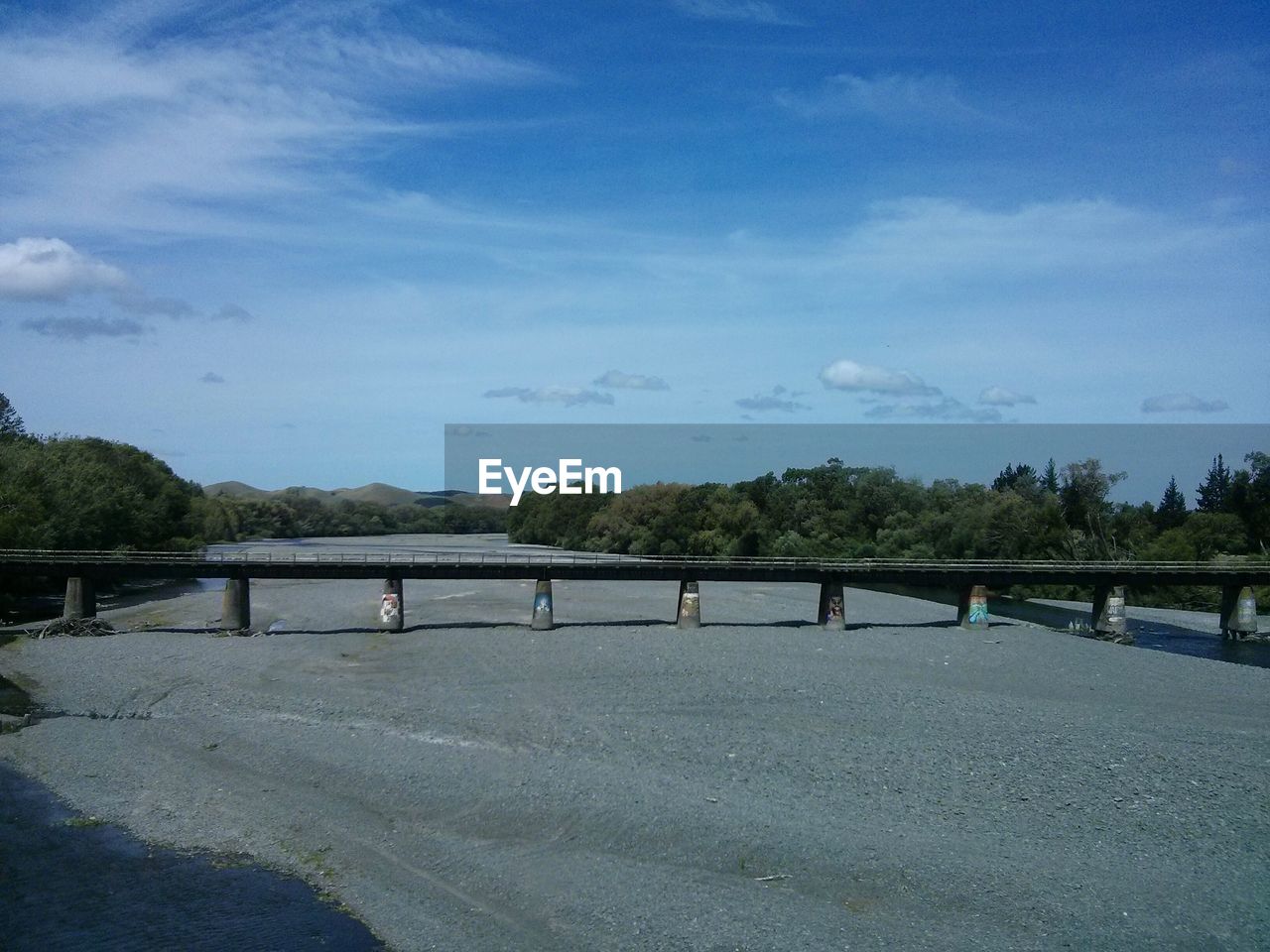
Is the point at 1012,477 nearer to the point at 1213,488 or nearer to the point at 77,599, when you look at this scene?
the point at 1213,488

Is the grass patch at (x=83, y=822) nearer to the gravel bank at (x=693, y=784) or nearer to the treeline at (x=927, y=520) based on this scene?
the gravel bank at (x=693, y=784)

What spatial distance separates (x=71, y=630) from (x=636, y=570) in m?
24.5

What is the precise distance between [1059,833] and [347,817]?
43.5 ft

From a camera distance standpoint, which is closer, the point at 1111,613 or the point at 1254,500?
the point at 1111,613

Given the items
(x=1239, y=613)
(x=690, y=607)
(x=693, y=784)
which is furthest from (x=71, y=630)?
(x=1239, y=613)

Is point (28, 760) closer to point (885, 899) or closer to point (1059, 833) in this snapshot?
→ point (885, 899)

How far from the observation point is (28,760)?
23.3 m

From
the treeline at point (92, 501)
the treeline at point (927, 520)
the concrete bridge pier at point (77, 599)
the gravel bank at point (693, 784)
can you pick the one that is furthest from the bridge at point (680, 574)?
the treeline at point (927, 520)

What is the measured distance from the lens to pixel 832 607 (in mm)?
49094

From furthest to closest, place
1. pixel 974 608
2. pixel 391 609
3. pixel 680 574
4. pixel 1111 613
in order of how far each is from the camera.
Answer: pixel 1111 613, pixel 974 608, pixel 680 574, pixel 391 609

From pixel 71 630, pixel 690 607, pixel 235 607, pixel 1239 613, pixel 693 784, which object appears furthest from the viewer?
pixel 1239 613

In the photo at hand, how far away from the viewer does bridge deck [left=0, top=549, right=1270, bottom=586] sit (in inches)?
1786

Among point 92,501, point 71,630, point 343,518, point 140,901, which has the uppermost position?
point 92,501

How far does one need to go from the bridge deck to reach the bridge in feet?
0.16
